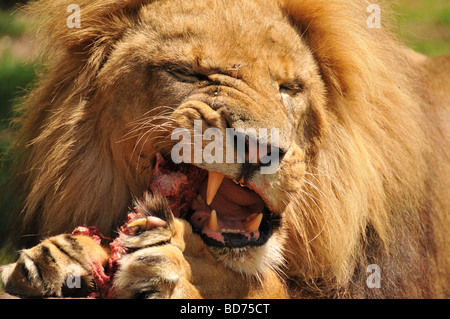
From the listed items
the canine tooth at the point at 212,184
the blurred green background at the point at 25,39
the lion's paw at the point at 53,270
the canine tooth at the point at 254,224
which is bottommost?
the lion's paw at the point at 53,270

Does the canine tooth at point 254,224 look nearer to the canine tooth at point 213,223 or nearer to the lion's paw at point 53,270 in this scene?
the canine tooth at point 213,223

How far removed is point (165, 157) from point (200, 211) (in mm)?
329

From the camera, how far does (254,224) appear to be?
10.0 feet

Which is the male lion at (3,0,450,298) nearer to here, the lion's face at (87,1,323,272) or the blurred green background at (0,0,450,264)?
the lion's face at (87,1,323,272)

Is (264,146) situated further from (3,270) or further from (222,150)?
(3,270)

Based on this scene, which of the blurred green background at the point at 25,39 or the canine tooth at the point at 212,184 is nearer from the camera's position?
the canine tooth at the point at 212,184

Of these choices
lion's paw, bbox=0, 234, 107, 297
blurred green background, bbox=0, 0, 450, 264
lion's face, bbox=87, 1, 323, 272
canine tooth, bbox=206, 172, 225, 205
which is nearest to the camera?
lion's paw, bbox=0, 234, 107, 297

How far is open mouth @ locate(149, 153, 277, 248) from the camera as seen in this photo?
3.02 meters

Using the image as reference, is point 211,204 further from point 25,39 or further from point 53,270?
point 25,39

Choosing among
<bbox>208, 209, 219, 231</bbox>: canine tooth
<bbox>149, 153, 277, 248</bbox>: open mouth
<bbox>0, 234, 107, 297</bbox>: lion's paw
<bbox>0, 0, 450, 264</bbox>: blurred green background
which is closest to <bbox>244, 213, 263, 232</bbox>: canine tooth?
<bbox>149, 153, 277, 248</bbox>: open mouth

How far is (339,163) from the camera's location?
133 inches

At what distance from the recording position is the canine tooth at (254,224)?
3.03m

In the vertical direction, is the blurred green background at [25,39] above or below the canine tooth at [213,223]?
above

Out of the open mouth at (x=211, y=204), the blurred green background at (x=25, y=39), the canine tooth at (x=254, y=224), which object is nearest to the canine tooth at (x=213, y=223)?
the open mouth at (x=211, y=204)
